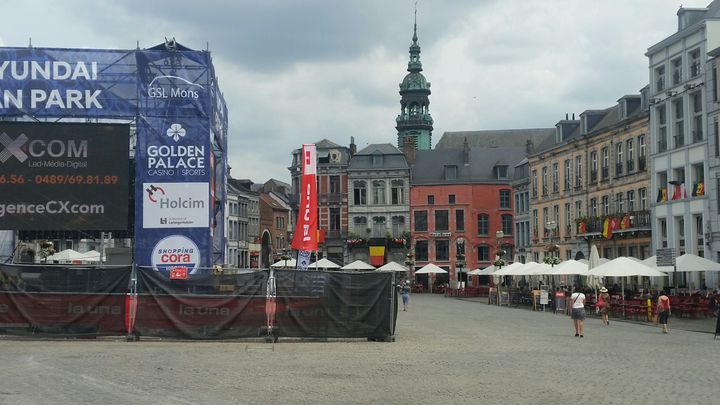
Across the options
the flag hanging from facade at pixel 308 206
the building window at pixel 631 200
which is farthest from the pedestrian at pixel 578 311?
the building window at pixel 631 200

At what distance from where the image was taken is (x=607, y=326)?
3231cm

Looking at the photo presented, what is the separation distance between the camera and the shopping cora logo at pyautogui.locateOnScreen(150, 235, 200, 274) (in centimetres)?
2967

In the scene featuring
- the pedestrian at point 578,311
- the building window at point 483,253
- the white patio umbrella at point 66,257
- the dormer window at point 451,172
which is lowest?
the pedestrian at point 578,311

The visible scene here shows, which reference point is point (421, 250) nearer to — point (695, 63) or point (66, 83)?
point (695, 63)

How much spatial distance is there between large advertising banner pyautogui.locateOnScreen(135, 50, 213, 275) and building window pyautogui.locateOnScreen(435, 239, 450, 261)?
56.1 metres

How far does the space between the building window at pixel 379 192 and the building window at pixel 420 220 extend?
3496 mm

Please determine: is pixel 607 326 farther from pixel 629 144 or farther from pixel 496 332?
pixel 629 144

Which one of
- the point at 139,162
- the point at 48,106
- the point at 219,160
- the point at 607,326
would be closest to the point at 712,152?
the point at 607,326

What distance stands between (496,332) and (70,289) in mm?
12951

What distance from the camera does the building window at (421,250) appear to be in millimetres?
85438

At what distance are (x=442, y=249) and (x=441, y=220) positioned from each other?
9.15 ft

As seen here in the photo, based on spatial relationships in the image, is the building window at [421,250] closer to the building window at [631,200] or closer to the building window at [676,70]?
the building window at [631,200]

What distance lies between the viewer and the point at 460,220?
8562 centimetres

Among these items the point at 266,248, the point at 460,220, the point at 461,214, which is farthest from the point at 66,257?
the point at 266,248
